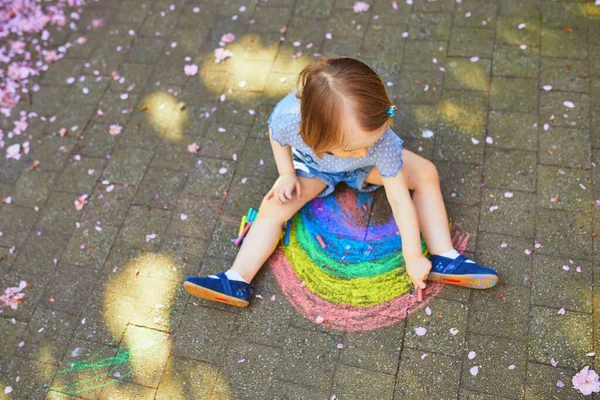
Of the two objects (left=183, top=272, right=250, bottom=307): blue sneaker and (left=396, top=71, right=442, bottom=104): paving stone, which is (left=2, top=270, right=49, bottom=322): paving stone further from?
(left=396, top=71, right=442, bottom=104): paving stone

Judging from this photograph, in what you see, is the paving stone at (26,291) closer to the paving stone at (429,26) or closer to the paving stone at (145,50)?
the paving stone at (145,50)

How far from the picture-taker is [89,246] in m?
3.05

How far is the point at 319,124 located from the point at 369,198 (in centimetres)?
94

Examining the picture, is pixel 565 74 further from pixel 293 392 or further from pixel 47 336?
pixel 47 336

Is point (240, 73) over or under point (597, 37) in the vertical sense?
under

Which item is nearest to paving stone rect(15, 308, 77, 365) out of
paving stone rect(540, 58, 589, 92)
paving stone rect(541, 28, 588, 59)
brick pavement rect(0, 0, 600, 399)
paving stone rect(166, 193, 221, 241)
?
brick pavement rect(0, 0, 600, 399)

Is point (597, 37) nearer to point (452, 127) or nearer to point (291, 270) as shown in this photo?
point (452, 127)

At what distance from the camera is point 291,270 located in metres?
2.79

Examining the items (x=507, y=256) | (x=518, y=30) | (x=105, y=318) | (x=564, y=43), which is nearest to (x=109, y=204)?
(x=105, y=318)

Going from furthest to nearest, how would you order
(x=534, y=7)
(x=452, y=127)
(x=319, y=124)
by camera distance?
(x=534, y=7), (x=452, y=127), (x=319, y=124)

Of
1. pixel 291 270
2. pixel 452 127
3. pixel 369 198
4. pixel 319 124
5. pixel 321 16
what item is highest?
pixel 319 124

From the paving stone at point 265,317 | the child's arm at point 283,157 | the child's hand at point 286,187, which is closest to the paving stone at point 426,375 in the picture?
the paving stone at point 265,317

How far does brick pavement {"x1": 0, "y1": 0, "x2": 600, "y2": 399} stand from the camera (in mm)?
2496

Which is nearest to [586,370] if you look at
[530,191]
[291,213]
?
[530,191]
